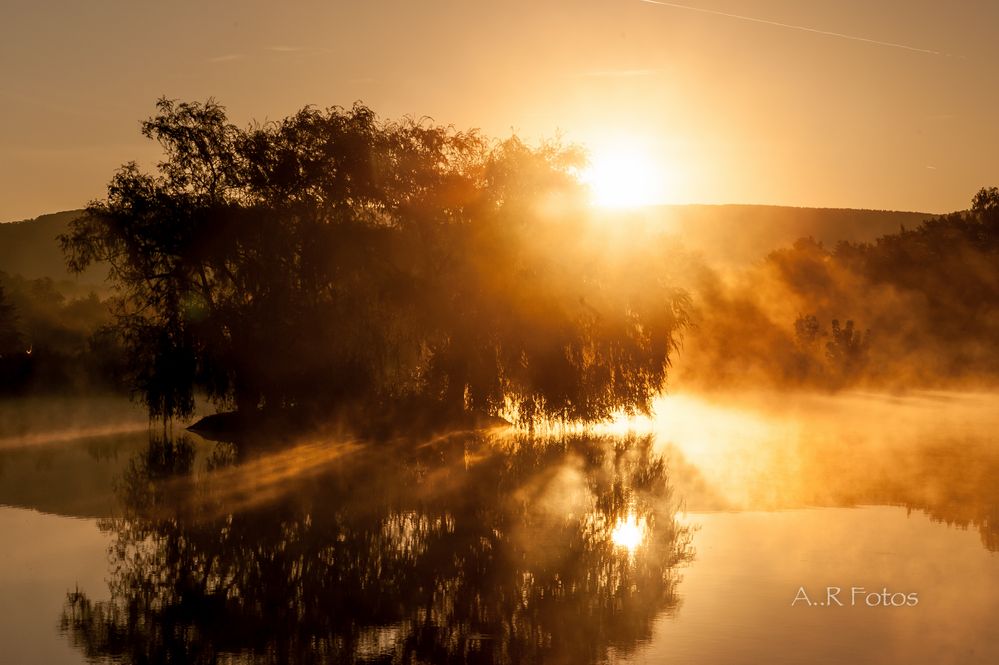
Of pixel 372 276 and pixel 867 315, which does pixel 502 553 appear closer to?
pixel 372 276

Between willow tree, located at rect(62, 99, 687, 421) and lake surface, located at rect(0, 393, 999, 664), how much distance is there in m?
2.13

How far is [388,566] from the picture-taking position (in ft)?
46.3

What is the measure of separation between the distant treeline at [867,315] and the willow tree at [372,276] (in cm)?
2940

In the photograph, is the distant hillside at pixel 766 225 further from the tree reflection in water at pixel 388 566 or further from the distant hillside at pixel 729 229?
the tree reflection in water at pixel 388 566

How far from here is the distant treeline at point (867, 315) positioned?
200ft

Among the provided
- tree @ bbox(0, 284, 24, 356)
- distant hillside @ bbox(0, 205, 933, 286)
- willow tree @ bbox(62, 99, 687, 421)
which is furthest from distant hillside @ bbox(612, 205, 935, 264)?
willow tree @ bbox(62, 99, 687, 421)

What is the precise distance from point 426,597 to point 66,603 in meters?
3.71

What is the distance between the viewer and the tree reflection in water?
1080cm

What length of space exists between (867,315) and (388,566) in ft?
180

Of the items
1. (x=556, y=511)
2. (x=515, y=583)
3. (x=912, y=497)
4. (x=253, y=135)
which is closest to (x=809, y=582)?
(x=515, y=583)

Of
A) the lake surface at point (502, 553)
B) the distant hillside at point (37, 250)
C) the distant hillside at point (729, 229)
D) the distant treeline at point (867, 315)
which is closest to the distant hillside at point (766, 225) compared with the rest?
the distant hillside at point (729, 229)

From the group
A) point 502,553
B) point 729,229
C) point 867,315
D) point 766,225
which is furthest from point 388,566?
point 766,225

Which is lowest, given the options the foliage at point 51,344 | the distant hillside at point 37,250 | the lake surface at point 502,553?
the lake surface at point 502,553

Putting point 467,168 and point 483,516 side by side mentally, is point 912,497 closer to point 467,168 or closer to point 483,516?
point 483,516
